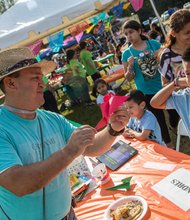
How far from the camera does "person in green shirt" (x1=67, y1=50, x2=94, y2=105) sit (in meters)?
7.73

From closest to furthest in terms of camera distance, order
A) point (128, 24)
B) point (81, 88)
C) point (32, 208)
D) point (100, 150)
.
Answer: point (32, 208) < point (100, 150) < point (128, 24) < point (81, 88)

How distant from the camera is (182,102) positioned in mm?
2203

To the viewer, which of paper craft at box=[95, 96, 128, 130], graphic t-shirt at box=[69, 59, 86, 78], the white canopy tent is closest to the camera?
paper craft at box=[95, 96, 128, 130]

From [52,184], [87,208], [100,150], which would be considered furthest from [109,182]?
[52,184]

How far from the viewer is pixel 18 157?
3.95 feet

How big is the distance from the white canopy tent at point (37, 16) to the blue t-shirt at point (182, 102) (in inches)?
163

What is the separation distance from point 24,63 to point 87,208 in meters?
1.19

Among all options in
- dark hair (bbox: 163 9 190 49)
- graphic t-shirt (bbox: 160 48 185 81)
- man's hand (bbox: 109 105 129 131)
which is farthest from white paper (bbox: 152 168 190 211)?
dark hair (bbox: 163 9 190 49)

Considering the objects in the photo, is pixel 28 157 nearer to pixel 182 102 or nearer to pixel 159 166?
pixel 159 166

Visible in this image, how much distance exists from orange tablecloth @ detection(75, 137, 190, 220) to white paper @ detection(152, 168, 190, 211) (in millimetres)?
33

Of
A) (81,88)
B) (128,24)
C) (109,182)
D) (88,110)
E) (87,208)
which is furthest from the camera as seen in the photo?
(81,88)

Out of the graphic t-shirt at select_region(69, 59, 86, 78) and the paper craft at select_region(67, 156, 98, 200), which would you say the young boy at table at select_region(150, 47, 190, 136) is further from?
the graphic t-shirt at select_region(69, 59, 86, 78)

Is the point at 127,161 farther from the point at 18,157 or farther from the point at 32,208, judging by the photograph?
the point at 18,157

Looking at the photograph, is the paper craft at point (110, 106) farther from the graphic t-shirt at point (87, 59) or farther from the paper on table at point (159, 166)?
the graphic t-shirt at point (87, 59)
